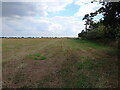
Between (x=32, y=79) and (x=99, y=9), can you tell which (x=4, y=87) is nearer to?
(x=32, y=79)

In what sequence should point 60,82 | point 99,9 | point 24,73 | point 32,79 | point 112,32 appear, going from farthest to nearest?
1. point 99,9
2. point 112,32
3. point 24,73
4. point 32,79
5. point 60,82

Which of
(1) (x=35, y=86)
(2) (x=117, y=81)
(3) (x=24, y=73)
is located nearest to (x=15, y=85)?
(1) (x=35, y=86)

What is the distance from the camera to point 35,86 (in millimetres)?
6039

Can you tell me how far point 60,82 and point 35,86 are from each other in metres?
1.09

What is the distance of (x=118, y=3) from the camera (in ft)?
45.9

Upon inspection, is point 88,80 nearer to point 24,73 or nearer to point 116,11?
point 24,73

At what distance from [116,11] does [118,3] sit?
196 cm

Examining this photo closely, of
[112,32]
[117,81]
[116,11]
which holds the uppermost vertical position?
[116,11]

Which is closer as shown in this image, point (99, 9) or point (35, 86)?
point (35, 86)

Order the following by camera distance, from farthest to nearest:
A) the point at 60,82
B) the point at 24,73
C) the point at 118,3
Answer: the point at 118,3
the point at 24,73
the point at 60,82

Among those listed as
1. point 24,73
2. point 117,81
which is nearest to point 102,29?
point 117,81

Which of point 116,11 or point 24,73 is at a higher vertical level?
point 116,11

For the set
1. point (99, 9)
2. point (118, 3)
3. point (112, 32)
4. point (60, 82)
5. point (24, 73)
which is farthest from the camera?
point (99, 9)

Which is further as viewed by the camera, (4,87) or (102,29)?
(102,29)
